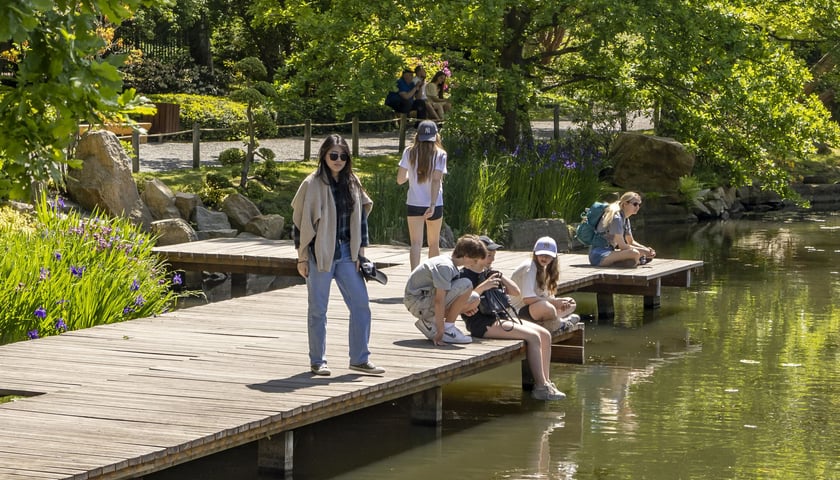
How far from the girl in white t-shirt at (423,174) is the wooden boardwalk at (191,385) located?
1.05 metres

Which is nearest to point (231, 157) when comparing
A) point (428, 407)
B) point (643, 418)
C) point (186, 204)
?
point (186, 204)

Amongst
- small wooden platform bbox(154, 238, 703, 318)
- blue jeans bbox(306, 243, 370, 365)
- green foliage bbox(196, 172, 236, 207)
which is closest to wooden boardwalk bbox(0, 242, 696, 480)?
blue jeans bbox(306, 243, 370, 365)

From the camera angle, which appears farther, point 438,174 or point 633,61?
point 633,61

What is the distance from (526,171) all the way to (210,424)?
16.1m

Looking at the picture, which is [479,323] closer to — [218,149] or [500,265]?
[500,265]

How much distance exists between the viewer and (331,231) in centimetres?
959

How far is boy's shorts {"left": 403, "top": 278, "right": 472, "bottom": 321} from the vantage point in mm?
11000

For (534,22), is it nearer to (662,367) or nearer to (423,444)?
(662,367)

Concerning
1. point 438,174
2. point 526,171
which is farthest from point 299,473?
point 526,171

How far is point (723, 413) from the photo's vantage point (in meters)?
Result: 11.6

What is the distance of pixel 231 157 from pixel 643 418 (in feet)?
45.5

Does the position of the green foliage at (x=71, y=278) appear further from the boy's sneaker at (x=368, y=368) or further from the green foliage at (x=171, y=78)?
Result: the green foliage at (x=171, y=78)

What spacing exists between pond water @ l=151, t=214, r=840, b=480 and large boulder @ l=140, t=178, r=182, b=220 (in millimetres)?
6452

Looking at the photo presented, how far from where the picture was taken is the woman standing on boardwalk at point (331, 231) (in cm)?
959
